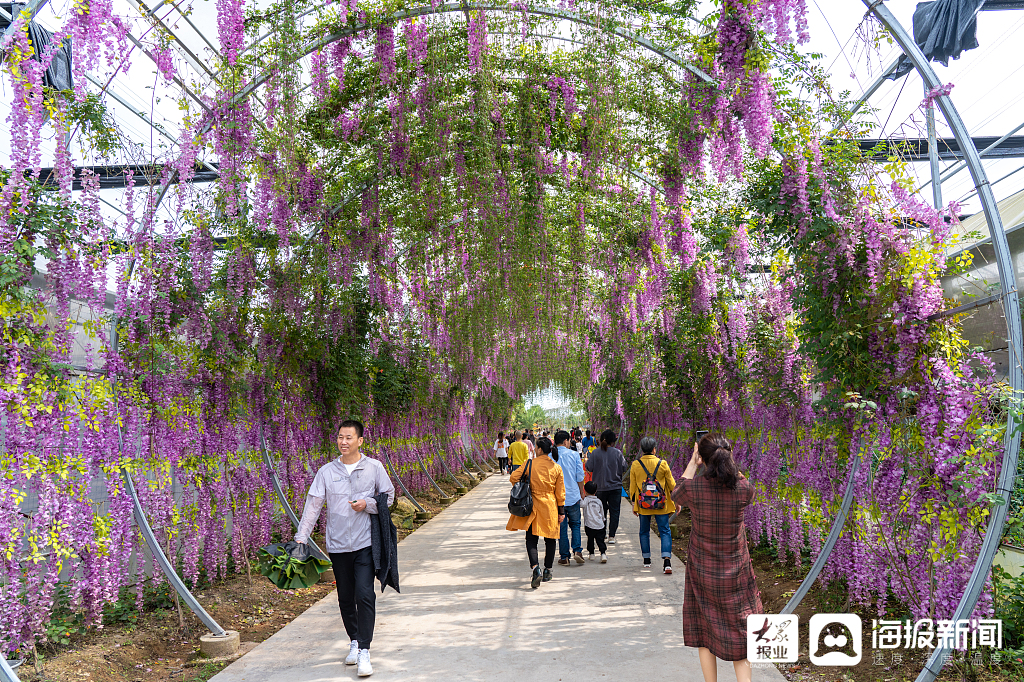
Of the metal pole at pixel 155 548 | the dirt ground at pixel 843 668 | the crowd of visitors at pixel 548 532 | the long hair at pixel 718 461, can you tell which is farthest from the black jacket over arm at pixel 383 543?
the dirt ground at pixel 843 668

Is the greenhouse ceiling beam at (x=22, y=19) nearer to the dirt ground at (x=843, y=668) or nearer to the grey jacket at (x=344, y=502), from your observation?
the grey jacket at (x=344, y=502)

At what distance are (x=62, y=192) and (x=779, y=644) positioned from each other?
497 centimetres

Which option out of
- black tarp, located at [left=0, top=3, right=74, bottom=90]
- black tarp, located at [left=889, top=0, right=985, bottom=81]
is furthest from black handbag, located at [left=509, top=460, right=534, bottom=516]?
black tarp, located at [left=889, top=0, right=985, bottom=81]

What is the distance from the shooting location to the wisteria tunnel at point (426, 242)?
12.1ft

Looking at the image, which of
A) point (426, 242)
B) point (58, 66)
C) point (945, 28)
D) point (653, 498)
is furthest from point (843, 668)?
point (426, 242)

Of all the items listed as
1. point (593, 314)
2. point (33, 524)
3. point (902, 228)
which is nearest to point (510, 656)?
point (33, 524)

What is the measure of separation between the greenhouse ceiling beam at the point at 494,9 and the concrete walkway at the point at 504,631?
3767mm

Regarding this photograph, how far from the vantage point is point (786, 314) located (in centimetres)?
667

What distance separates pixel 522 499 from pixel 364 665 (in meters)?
2.47

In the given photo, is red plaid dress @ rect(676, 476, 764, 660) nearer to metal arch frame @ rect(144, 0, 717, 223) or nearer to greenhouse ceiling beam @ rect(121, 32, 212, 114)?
metal arch frame @ rect(144, 0, 717, 223)

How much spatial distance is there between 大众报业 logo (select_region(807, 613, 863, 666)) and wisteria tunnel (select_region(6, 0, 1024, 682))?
218mm

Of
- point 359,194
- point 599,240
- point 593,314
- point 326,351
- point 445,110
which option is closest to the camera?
point 445,110

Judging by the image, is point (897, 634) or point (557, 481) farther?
point (557, 481)

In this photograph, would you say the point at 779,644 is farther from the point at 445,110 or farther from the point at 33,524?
the point at 445,110
